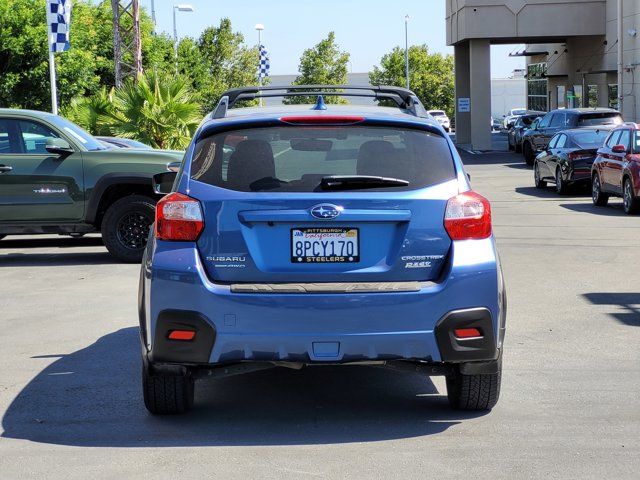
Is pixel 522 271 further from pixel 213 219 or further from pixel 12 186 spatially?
pixel 213 219

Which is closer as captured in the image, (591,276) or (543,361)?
(543,361)

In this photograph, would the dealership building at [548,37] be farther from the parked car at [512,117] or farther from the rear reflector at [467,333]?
the rear reflector at [467,333]

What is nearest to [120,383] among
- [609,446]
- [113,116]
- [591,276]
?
[609,446]

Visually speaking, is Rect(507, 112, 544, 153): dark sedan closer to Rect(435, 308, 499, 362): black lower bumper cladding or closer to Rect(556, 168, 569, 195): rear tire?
Rect(556, 168, 569, 195): rear tire

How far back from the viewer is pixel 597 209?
2138cm

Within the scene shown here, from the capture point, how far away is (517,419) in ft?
21.0

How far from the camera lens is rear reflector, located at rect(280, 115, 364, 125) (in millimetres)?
6211

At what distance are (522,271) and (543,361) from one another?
4.95 metres

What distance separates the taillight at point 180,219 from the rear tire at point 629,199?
14666 mm

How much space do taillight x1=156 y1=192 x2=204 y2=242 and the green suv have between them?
7.79 metres

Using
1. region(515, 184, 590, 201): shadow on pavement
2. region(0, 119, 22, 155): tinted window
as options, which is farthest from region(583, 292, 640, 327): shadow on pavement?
region(515, 184, 590, 201): shadow on pavement

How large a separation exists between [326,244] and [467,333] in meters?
0.84

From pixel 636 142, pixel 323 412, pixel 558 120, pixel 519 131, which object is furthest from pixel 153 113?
pixel 519 131

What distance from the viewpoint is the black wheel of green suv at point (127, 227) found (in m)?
13.8
